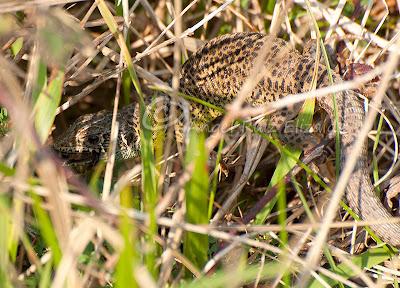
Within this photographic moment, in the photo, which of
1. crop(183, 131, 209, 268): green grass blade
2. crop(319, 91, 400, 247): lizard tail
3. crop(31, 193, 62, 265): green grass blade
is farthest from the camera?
crop(319, 91, 400, 247): lizard tail

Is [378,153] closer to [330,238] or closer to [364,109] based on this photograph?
[364,109]

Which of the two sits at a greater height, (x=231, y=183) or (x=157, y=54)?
(x=157, y=54)

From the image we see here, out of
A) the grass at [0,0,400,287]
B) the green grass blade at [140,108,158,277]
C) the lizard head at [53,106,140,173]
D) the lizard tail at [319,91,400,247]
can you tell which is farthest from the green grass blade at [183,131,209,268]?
the lizard head at [53,106,140,173]

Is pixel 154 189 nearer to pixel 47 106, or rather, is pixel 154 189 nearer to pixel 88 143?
pixel 47 106

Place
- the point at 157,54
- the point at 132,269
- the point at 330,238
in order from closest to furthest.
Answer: the point at 132,269
the point at 330,238
the point at 157,54

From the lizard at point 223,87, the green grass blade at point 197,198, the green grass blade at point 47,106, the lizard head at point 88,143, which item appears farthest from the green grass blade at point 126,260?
the lizard head at point 88,143

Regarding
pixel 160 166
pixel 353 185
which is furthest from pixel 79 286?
pixel 353 185

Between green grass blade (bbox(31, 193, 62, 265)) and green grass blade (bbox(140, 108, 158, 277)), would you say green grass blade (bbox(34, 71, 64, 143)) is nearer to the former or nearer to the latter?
green grass blade (bbox(140, 108, 158, 277))

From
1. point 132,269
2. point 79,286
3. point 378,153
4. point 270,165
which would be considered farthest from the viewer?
Result: point 270,165
